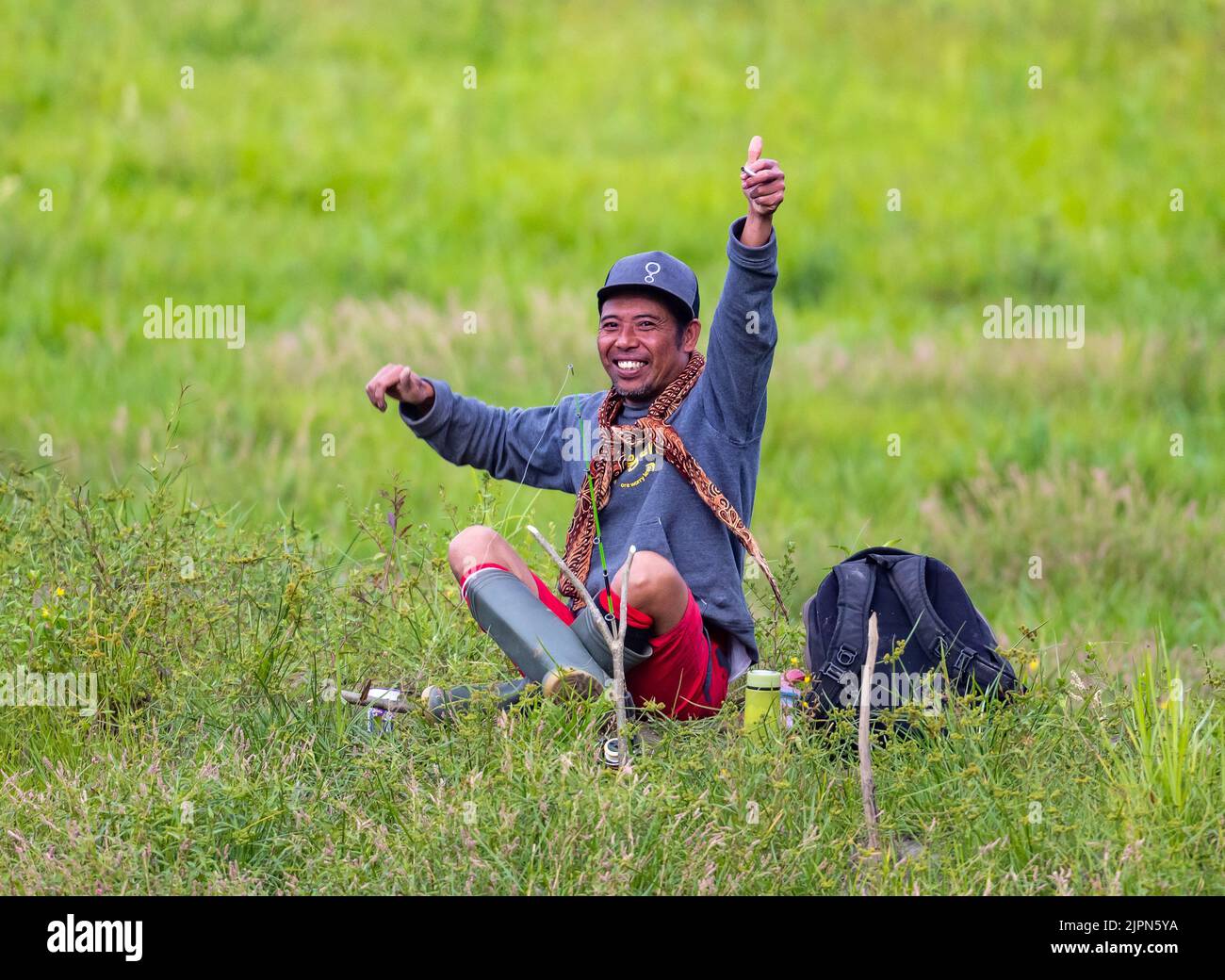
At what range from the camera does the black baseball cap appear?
521 centimetres

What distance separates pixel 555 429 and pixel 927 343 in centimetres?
617

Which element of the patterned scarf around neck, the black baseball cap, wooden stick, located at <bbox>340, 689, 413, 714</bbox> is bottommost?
wooden stick, located at <bbox>340, 689, 413, 714</bbox>

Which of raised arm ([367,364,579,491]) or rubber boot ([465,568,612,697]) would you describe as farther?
raised arm ([367,364,579,491])

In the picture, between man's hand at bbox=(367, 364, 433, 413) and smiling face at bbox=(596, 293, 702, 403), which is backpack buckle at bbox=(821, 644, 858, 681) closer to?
smiling face at bbox=(596, 293, 702, 403)

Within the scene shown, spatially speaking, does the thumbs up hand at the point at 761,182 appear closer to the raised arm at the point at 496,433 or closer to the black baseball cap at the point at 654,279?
the black baseball cap at the point at 654,279

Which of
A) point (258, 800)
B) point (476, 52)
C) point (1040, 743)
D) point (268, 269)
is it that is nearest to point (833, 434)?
point (268, 269)

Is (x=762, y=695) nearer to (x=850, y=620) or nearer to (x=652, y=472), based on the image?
(x=850, y=620)

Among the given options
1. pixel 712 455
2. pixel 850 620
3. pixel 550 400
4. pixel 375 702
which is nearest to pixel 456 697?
pixel 375 702

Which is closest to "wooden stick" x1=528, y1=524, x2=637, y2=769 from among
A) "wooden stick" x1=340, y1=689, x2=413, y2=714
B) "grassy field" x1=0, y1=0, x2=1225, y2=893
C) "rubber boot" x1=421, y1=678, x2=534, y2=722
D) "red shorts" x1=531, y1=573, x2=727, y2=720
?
"grassy field" x1=0, y1=0, x2=1225, y2=893

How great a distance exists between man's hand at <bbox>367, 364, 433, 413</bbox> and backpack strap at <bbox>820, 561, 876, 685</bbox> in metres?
1.32

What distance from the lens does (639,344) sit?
17.3 ft

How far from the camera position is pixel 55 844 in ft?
14.3

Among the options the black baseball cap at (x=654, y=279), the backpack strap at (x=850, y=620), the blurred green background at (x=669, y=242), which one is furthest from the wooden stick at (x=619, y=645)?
the blurred green background at (x=669, y=242)

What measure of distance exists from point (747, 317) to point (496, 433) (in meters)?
0.97
